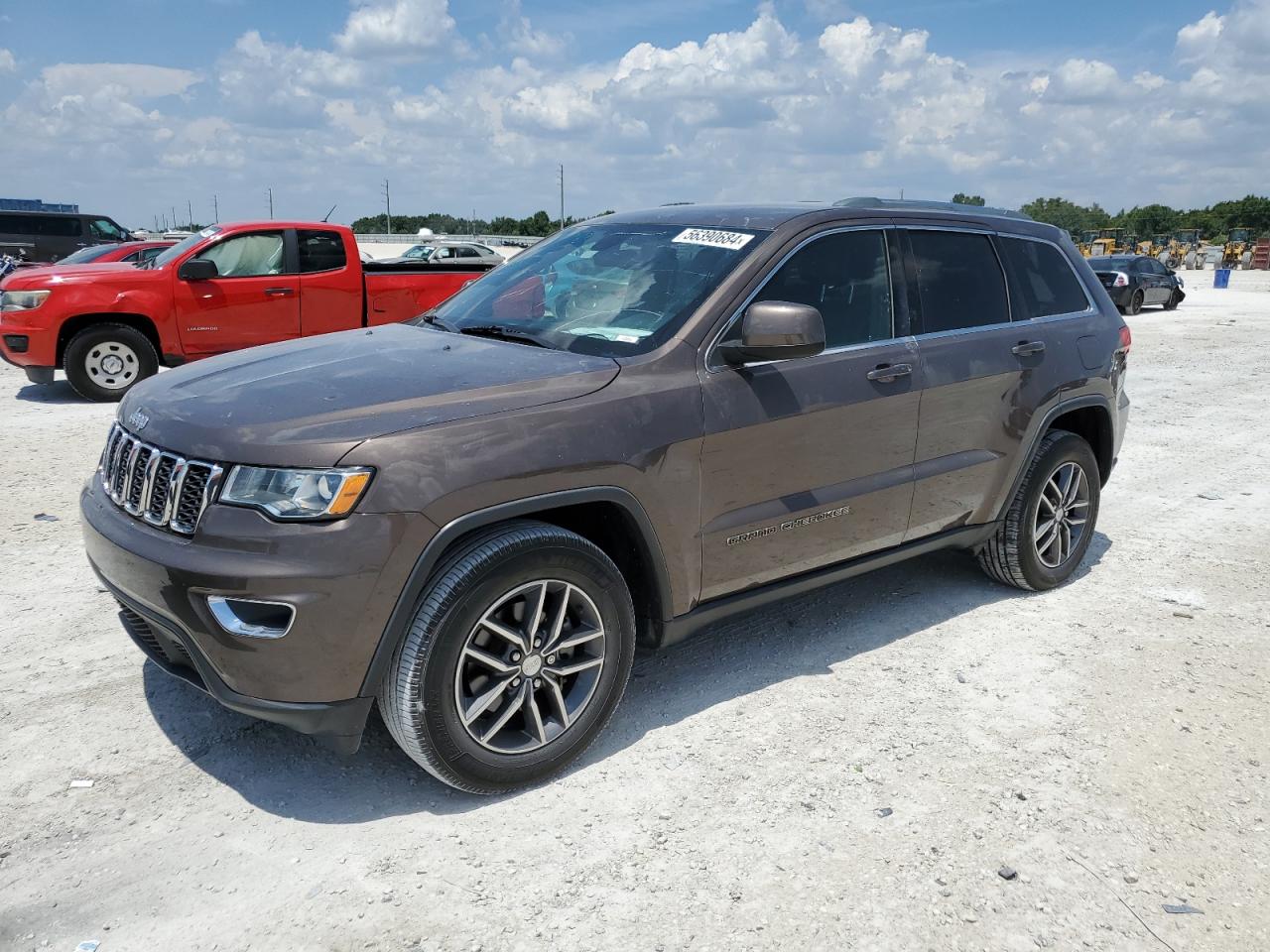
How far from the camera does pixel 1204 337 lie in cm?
1811

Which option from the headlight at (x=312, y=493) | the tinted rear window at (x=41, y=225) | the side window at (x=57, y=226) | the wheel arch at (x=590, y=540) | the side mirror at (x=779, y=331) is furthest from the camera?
the side window at (x=57, y=226)

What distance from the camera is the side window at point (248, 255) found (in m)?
10.9

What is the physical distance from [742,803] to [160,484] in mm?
2016

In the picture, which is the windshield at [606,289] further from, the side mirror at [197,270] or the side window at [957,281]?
the side mirror at [197,270]

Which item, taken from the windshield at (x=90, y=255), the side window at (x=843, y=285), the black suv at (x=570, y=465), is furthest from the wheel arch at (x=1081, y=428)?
the windshield at (x=90, y=255)

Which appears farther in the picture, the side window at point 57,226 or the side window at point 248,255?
the side window at point 57,226

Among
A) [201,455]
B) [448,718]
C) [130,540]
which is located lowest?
[448,718]

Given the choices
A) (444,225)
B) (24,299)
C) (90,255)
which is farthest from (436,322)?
(444,225)

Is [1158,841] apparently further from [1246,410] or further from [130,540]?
[1246,410]

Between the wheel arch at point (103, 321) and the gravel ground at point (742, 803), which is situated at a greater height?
the wheel arch at point (103, 321)

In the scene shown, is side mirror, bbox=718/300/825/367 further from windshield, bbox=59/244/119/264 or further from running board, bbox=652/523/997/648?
windshield, bbox=59/244/119/264

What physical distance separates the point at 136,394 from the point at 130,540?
2.22 feet

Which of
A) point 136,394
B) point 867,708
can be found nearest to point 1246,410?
point 867,708

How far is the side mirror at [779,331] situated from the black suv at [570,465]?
11 millimetres
